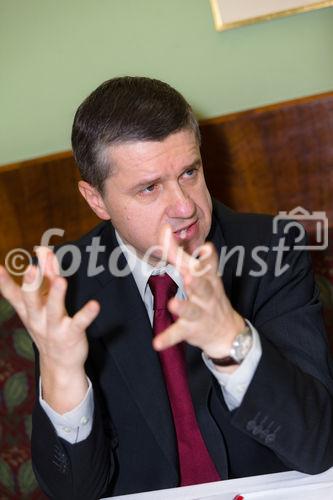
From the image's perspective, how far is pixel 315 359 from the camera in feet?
5.98

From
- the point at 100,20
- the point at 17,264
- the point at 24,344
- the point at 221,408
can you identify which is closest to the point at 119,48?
the point at 100,20

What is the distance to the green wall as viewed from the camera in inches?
108

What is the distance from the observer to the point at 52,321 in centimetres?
151

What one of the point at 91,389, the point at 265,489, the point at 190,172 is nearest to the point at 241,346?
the point at 265,489

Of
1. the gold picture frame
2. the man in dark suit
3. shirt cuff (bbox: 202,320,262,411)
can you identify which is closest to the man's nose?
the man in dark suit

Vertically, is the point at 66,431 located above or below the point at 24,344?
above

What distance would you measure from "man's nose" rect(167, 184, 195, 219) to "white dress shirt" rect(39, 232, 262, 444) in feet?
0.68

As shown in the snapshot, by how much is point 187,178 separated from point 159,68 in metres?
1.00

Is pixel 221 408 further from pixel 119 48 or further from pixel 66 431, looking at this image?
pixel 119 48

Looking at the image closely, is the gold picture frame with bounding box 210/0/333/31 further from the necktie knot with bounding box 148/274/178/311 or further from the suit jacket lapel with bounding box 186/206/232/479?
the suit jacket lapel with bounding box 186/206/232/479

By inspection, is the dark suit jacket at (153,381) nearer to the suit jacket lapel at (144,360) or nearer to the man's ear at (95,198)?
the suit jacket lapel at (144,360)

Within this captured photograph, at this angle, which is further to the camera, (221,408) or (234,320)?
(221,408)

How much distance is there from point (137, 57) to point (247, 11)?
0.46 meters

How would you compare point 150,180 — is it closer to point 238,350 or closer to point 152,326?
point 152,326
